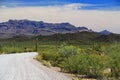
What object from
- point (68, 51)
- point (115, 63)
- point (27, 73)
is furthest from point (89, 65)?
point (68, 51)

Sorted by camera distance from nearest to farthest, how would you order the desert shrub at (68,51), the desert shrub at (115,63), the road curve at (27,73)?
the desert shrub at (115,63) < the road curve at (27,73) < the desert shrub at (68,51)

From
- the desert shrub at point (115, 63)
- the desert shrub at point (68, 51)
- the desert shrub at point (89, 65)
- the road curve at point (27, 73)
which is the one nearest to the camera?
the desert shrub at point (115, 63)

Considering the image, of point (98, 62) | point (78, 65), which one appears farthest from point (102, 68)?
point (78, 65)

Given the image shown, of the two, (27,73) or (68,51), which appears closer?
(27,73)

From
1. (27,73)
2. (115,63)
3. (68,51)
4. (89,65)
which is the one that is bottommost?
(68,51)

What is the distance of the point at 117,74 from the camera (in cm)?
2483

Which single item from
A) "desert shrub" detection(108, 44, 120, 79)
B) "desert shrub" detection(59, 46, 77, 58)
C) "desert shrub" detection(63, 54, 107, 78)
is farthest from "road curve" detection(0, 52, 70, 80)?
"desert shrub" detection(59, 46, 77, 58)

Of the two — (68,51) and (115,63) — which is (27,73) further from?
(68,51)

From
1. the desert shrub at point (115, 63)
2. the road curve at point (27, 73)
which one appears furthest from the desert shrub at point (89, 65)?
the road curve at point (27, 73)

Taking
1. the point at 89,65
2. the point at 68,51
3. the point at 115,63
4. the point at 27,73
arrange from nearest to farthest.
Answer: the point at 115,63 → the point at 89,65 → the point at 27,73 → the point at 68,51

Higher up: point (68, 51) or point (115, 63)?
point (115, 63)

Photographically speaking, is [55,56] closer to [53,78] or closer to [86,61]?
[86,61]

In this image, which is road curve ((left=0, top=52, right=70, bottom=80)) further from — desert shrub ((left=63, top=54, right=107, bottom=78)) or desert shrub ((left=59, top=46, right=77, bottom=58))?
desert shrub ((left=59, top=46, right=77, bottom=58))

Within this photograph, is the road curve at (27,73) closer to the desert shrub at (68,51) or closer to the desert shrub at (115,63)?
the desert shrub at (115,63)
